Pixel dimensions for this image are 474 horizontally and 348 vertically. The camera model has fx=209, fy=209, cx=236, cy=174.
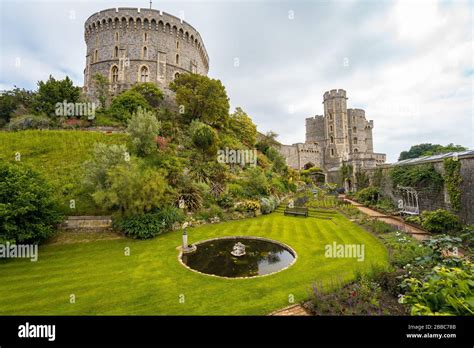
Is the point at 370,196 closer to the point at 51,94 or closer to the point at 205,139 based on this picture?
the point at 205,139

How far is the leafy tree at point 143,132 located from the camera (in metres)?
15.9

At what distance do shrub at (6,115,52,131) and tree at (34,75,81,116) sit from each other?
2.04m

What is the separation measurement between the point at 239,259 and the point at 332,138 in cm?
5199

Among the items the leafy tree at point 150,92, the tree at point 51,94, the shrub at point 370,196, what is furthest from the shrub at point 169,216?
the tree at point 51,94

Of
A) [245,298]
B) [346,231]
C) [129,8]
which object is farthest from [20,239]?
[129,8]

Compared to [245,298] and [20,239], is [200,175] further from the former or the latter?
[245,298]

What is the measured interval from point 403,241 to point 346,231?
340 centimetres

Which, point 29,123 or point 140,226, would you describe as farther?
point 29,123

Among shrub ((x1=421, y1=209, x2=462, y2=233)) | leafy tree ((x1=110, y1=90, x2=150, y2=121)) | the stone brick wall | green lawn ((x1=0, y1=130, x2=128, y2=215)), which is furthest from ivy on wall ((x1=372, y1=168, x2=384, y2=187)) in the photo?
leafy tree ((x1=110, y1=90, x2=150, y2=121))

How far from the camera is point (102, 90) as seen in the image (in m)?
28.1

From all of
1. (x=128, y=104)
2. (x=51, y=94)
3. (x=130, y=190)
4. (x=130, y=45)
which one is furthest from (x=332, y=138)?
(x=51, y=94)

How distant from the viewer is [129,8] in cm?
3238

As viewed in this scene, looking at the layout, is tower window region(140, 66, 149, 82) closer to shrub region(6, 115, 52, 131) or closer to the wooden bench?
shrub region(6, 115, 52, 131)

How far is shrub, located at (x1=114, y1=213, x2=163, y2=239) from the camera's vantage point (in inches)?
448
